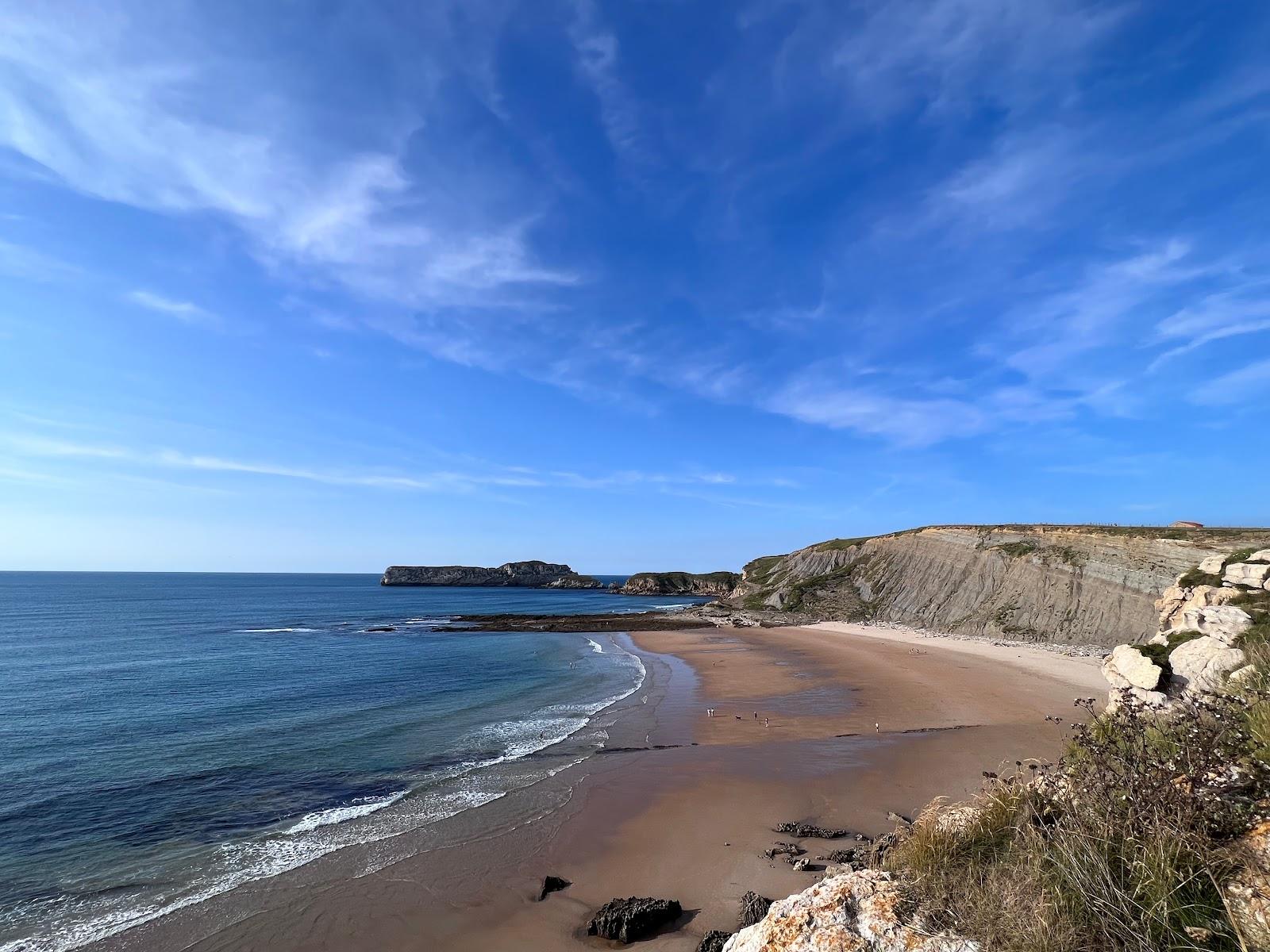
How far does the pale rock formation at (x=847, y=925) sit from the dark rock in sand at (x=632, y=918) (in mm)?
4458

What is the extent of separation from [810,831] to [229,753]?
708 inches

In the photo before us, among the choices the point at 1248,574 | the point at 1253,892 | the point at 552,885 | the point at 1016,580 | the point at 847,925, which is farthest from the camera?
the point at 1016,580

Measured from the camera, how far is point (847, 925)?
4719mm

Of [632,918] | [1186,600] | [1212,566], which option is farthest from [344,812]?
[1212,566]

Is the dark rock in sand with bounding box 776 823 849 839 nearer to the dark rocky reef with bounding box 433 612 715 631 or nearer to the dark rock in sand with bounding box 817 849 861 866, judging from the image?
the dark rock in sand with bounding box 817 849 861 866

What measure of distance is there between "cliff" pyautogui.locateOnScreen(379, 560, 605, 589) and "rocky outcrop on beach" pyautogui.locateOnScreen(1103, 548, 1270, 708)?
175933 mm

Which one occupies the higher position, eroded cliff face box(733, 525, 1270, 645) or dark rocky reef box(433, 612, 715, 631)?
eroded cliff face box(733, 525, 1270, 645)

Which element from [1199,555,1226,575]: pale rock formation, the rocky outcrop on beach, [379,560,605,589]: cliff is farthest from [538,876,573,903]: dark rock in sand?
[379,560,605,589]: cliff

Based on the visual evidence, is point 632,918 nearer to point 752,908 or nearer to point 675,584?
point 752,908

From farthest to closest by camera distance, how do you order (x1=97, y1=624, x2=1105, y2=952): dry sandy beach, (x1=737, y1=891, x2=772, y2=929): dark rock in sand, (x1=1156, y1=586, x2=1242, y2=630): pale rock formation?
(x1=1156, y1=586, x2=1242, y2=630): pale rock formation
(x1=97, y1=624, x2=1105, y2=952): dry sandy beach
(x1=737, y1=891, x2=772, y2=929): dark rock in sand

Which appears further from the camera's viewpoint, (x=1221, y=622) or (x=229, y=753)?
(x=229, y=753)

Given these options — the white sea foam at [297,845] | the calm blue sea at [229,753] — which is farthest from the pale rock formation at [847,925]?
the calm blue sea at [229,753]

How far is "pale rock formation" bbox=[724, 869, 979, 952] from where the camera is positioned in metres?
4.44

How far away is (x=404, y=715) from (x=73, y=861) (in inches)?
490
